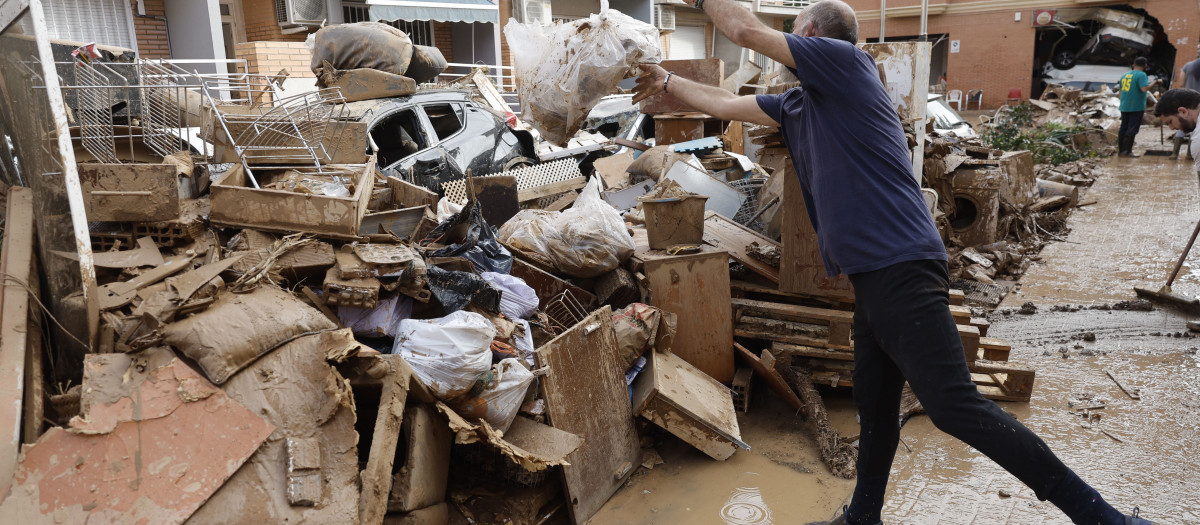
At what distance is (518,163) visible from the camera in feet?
24.4

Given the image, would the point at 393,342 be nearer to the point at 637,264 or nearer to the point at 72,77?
the point at 637,264

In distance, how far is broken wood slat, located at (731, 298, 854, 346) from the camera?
4.01 meters

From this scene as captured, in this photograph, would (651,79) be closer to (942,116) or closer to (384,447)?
(384,447)

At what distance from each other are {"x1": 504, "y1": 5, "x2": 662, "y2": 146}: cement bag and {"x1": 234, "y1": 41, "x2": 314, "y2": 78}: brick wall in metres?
8.50

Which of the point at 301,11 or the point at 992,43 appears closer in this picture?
the point at 301,11

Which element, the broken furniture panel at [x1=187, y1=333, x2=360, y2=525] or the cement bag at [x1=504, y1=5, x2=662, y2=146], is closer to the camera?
the broken furniture panel at [x1=187, y1=333, x2=360, y2=525]

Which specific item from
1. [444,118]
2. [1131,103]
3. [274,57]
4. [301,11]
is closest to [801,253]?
[444,118]

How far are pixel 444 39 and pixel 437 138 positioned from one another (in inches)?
406

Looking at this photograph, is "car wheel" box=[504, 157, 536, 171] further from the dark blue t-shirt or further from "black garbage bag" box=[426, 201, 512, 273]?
the dark blue t-shirt

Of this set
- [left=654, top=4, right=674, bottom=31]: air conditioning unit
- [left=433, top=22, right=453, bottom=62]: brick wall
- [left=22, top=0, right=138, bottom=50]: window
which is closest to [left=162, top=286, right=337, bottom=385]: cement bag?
[left=22, top=0, right=138, bottom=50]: window

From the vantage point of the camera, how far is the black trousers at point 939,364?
2.35m

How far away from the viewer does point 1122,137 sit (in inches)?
563

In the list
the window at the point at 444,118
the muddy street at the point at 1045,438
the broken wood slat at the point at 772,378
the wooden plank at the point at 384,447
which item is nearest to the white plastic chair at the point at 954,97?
the muddy street at the point at 1045,438

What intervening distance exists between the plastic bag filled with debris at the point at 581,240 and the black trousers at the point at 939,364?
1864mm
